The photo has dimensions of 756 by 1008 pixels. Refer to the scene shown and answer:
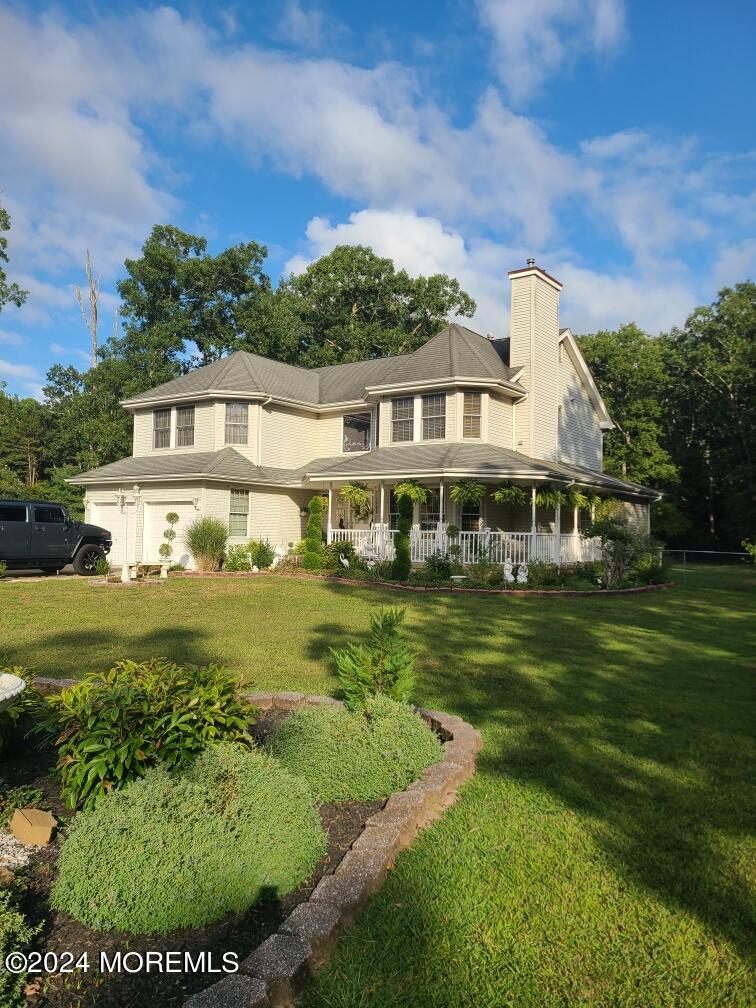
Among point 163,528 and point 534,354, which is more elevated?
point 534,354

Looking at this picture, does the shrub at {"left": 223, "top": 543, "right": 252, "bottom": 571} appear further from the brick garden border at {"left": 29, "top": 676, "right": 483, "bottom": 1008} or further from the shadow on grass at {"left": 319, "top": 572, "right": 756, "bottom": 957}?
the brick garden border at {"left": 29, "top": 676, "right": 483, "bottom": 1008}

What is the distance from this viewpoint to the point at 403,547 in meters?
16.9

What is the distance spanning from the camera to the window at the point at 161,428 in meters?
24.0

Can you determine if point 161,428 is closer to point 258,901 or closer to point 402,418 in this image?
point 402,418

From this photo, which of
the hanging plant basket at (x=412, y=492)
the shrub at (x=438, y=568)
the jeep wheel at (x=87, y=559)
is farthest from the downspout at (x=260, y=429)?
the shrub at (x=438, y=568)

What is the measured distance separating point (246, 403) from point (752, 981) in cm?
2167

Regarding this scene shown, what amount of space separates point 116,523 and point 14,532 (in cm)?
611

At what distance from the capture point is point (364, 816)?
359cm

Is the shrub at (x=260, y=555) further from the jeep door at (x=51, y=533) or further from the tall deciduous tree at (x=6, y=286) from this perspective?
the tall deciduous tree at (x=6, y=286)

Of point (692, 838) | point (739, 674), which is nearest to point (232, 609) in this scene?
point (739, 674)

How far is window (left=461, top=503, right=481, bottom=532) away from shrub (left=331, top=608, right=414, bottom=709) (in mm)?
15348

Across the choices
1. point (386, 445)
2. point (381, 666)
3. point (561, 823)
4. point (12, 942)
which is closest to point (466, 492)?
point (386, 445)

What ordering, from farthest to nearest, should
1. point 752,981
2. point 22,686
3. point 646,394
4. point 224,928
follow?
1. point 646,394
2. point 22,686
3. point 224,928
4. point 752,981

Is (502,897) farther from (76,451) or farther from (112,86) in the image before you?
(76,451)
